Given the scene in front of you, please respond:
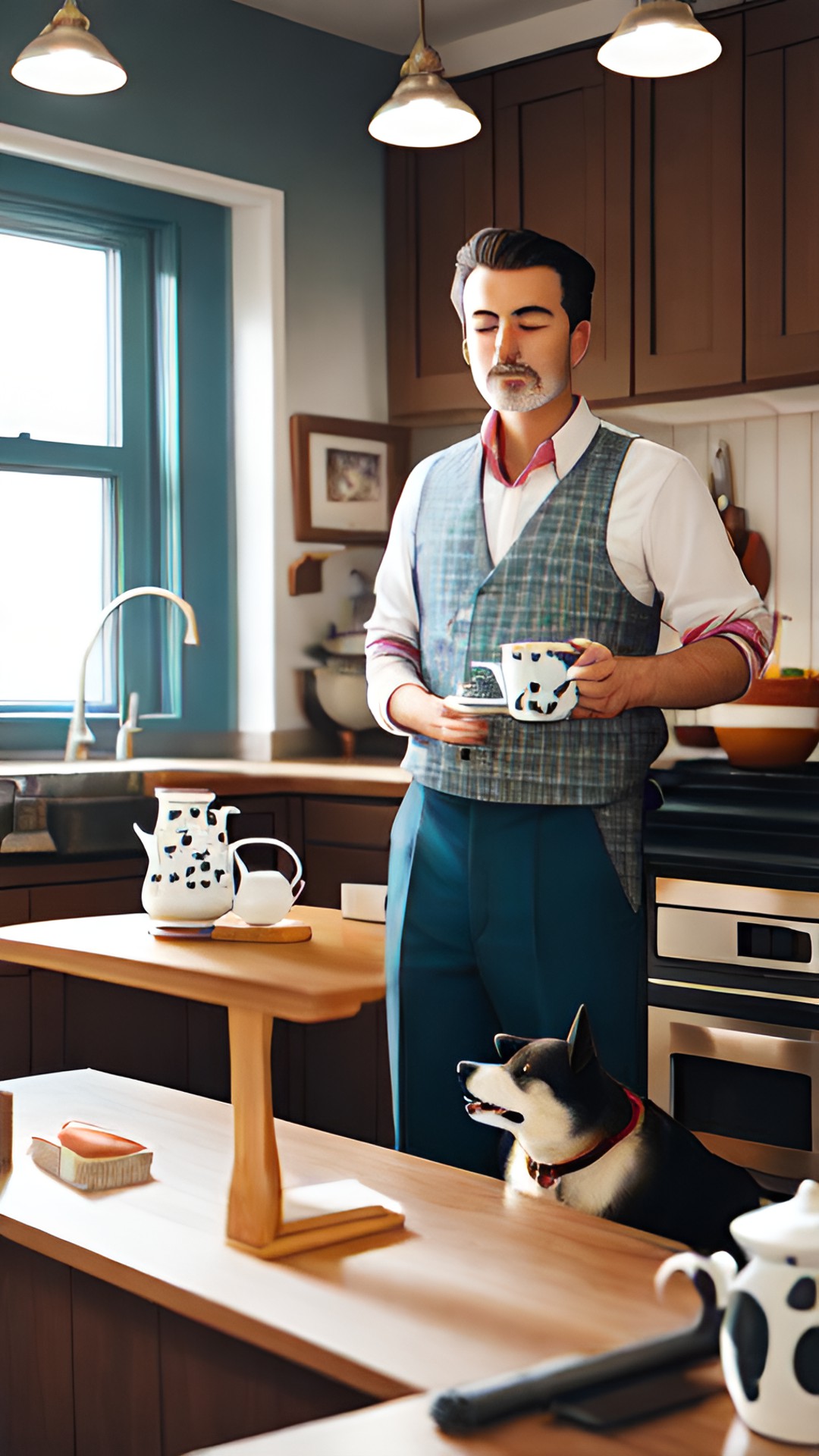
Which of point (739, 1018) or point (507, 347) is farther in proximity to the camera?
point (739, 1018)

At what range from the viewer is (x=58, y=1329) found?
1621 mm

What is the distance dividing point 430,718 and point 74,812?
3.33ft

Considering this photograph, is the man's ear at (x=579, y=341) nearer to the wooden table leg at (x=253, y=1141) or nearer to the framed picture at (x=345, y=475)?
the wooden table leg at (x=253, y=1141)

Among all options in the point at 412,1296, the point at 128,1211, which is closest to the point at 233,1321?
the point at 412,1296

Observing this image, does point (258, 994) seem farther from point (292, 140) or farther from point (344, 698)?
point (292, 140)

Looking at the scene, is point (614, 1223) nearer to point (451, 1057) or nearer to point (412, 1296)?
point (412, 1296)

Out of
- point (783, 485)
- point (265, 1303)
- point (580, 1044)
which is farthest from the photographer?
point (783, 485)

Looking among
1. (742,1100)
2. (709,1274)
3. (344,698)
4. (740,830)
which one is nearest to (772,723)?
(740,830)

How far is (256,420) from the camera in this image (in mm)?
3688

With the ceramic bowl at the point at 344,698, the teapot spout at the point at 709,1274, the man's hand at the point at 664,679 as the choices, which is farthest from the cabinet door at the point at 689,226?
the teapot spout at the point at 709,1274

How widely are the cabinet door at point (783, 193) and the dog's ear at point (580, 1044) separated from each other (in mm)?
1850

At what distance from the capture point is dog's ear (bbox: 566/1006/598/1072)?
1628 millimetres

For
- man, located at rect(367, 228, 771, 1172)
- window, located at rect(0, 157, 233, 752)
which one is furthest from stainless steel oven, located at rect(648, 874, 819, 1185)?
window, located at rect(0, 157, 233, 752)

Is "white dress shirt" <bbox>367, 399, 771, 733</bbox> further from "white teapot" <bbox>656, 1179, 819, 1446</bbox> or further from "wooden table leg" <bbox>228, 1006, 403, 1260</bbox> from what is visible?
"white teapot" <bbox>656, 1179, 819, 1446</bbox>
